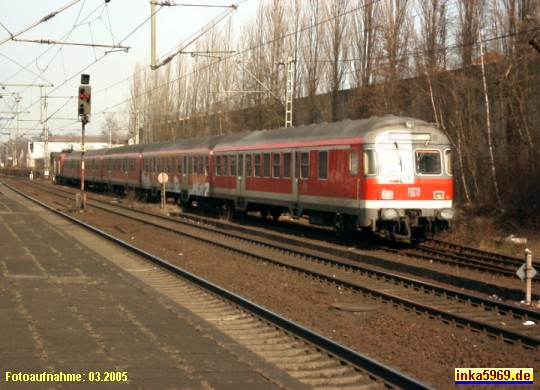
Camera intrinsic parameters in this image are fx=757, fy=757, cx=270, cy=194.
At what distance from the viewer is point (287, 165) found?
22.5m

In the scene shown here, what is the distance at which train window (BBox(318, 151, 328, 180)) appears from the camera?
65.0ft

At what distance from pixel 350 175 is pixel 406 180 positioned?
135 centimetres

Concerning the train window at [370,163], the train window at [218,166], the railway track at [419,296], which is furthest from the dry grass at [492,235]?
the train window at [218,166]

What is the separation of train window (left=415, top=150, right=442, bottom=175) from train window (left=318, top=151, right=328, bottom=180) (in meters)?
2.56

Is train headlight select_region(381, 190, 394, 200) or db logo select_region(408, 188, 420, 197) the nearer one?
train headlight select_region(381, 190, 394, 200)

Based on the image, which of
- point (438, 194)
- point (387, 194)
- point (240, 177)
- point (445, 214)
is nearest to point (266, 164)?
point (240, 177)

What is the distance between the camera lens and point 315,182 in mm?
20406

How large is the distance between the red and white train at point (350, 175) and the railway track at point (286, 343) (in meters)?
6.65

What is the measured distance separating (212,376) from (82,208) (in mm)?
26602

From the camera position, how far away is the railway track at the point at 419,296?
9.39 metres

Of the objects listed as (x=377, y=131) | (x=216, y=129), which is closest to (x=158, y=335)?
(x=377, y=131)

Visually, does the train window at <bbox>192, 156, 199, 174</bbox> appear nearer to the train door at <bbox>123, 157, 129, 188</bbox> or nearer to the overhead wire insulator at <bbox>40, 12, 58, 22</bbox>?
the overhead wire insulator at <bbox>40, 12, 58, 22</bbox>

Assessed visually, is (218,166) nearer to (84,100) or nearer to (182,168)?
(182,168)

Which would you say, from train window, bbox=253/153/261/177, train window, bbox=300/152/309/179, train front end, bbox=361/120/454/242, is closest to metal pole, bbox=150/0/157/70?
train window, bbox=253/153/261/177
